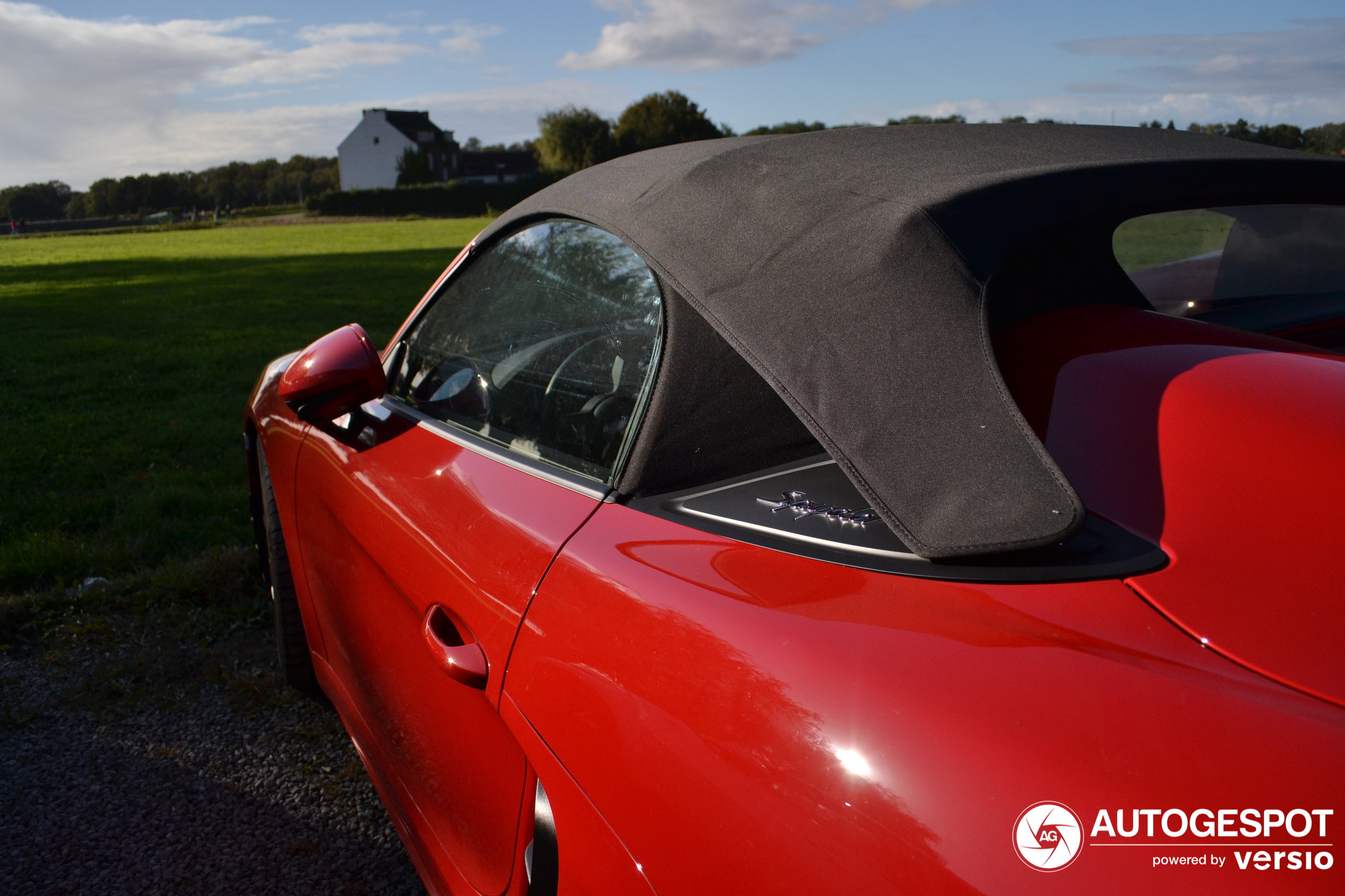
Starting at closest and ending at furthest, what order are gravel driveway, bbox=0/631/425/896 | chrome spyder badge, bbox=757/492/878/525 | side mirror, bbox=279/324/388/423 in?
chrome spyder badge, bbox=757/492/878/525
side mirror, bbox=279/324/388/423
gravel driveway, bbox=0/631/425/896

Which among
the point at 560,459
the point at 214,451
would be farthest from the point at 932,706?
the point at 214,451

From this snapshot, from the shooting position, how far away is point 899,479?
44.6 inches

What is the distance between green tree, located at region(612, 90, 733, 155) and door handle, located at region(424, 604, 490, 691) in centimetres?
8029

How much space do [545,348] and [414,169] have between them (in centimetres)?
7821

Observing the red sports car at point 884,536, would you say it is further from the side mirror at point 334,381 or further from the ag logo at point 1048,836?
the side mirror at point 334,381

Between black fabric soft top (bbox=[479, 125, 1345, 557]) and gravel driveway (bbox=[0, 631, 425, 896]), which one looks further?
gravel driveway (bbox=[0, 631, 425, 896])

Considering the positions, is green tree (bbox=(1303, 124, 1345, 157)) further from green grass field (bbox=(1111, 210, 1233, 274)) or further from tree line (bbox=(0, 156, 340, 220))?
tree line (bbox=(0, 156, 340, 220))

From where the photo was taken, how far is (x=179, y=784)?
257 cm

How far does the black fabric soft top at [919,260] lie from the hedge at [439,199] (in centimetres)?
5581

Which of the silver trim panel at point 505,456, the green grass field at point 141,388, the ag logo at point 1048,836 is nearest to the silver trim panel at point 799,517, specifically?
the silver trim panel at point 505,456

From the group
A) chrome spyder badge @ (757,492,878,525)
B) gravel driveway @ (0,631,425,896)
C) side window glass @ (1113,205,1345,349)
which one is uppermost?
side window glass @ (1113,205,1345,349)

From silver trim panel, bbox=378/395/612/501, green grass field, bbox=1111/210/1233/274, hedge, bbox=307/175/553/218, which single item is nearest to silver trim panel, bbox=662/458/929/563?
silver trim panel, bbox=378/395/612/501

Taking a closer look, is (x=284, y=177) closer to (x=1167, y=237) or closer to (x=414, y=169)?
(x=414, y=169)

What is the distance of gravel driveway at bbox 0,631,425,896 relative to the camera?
7.32 feet
